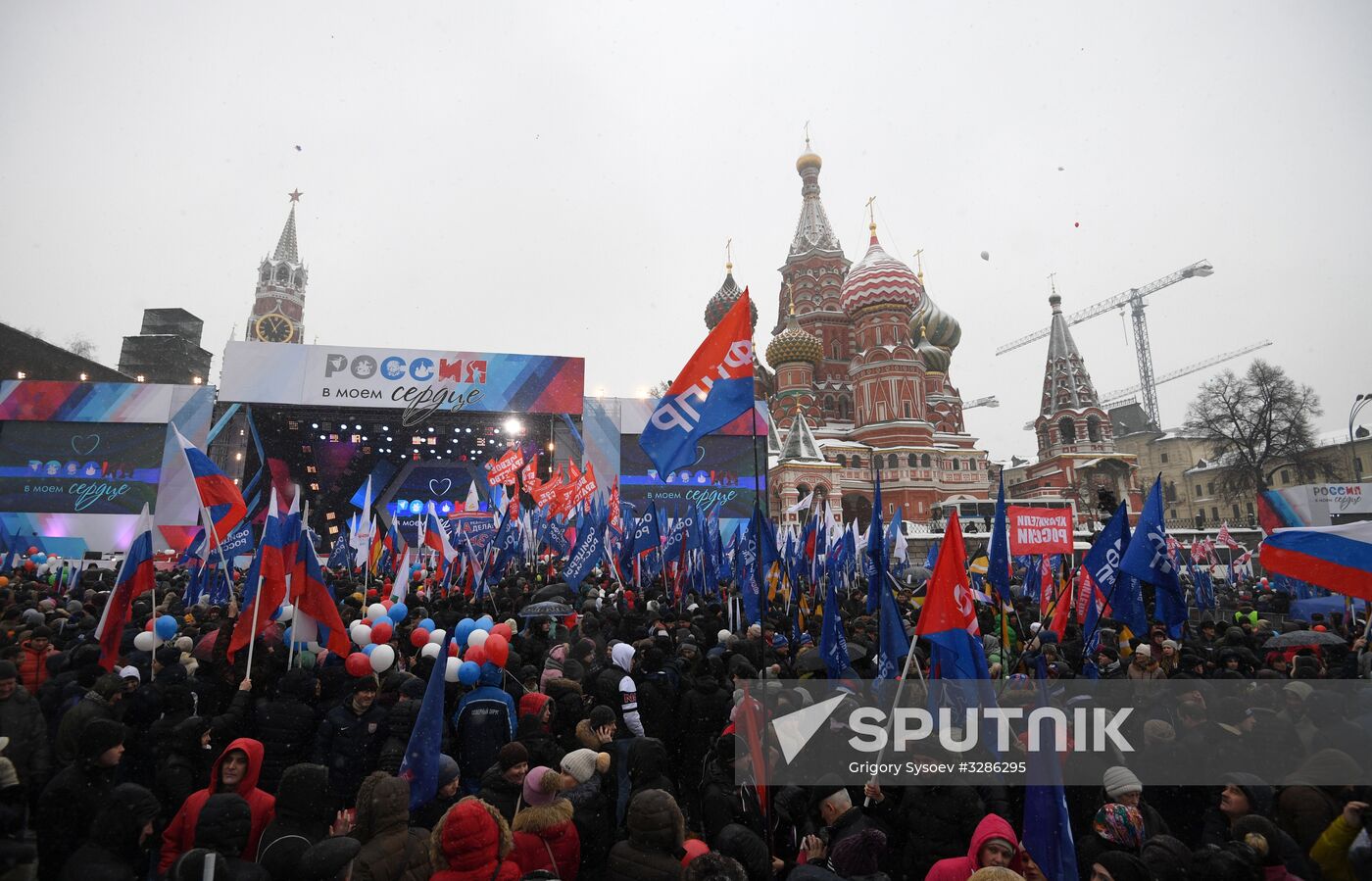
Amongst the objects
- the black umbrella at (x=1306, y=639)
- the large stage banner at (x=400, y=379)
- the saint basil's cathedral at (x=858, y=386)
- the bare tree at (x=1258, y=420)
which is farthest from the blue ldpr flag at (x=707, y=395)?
the bare tree at (x=1258, y=420)

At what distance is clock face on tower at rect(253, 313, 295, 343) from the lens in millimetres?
54750

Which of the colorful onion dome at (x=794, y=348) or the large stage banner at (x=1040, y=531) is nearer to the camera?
the large stage banner at (x=1040, y=531)

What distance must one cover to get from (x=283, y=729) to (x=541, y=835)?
8.06 feet

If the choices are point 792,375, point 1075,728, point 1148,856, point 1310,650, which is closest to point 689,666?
point 1075,728

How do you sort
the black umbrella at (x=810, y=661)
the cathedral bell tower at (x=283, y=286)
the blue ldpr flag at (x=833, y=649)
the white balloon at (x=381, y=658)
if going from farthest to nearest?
the cathedral bell tower at (x=283, y=286) → the black umbrella at (x=810, y=661) → the blue ldpr flag at (x=833, y=649) → the white balloon at (x=381, y=658)

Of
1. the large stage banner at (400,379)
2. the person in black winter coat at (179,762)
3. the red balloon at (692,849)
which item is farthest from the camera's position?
the large stage banner at (400,379)

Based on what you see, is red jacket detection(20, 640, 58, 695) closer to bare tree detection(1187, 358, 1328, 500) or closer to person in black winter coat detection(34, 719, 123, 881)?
person in black winter coat detection(34, 719, 123, 881)

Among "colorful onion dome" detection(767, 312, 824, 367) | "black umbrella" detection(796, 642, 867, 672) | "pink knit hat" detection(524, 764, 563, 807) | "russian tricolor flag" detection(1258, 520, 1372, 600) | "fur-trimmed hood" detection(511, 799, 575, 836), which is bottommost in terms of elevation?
"fur-trimmed hood" detection(511, 799, 575, 836)

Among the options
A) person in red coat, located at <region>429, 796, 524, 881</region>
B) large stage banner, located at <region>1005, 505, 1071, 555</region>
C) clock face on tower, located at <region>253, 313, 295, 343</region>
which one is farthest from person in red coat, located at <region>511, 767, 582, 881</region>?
clock face on tower, located at <region>253, 313, 295, 343</region>

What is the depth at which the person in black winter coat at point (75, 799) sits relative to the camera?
10.5ft

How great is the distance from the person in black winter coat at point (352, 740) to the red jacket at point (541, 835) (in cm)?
183

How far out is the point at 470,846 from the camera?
2.75m

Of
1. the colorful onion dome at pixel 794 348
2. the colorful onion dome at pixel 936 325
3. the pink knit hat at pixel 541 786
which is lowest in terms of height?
the pink knit hat at pixel 541 786

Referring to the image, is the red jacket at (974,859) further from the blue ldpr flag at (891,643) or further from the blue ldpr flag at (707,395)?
the blue ldpr flag at (707,395)
